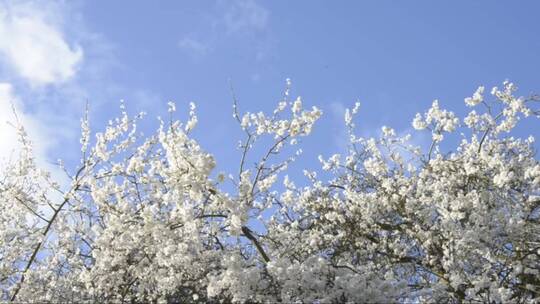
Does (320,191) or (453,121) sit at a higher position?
(453,121)

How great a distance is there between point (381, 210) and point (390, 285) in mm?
3516

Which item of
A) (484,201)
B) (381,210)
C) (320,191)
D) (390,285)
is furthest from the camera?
(320,191)

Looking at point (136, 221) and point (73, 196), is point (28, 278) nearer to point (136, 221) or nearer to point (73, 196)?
point (73, 196)

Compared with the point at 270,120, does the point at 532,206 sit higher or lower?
lower

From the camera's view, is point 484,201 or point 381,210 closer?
point 484,201

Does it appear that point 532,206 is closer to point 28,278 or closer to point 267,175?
point 267,175

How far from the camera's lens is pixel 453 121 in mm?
11906

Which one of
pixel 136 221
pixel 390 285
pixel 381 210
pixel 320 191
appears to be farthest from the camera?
pixel 320 191

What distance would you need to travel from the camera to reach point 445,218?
987 cm

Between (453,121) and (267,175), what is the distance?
4.27 m

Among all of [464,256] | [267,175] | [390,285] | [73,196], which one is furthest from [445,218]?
[73,196]

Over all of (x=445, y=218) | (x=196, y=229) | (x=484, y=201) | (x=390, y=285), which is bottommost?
(x=390, y=285)

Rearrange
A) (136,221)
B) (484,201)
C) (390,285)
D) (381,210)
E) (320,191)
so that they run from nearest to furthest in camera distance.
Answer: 1. (390,285)
2. (136,221)
3. (484,201)
4. (381,210)
5. (320,191)

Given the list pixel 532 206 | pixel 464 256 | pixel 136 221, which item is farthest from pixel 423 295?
pixel 136 221
